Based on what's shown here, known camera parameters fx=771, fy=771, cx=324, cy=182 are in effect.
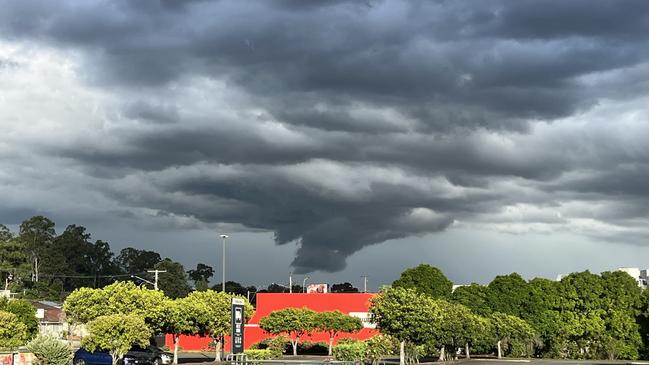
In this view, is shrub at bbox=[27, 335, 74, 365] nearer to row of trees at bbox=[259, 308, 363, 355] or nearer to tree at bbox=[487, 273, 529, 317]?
row of trees at bbox=[259, 308, 363, 355]

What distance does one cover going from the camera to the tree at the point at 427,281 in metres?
97.7

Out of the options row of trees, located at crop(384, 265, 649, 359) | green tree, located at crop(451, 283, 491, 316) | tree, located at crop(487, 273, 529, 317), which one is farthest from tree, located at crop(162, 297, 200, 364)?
tree, located at crop(487, 273, 529, 317)

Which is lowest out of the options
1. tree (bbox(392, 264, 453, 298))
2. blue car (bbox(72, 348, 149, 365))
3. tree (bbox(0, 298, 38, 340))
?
blue car (bbox(72, 348, 149, 365))

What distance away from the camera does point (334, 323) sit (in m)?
93.8

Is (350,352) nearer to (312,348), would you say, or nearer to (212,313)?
(212,313)

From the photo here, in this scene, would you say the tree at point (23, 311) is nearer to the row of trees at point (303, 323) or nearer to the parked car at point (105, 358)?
the parked car at point (105, 358)

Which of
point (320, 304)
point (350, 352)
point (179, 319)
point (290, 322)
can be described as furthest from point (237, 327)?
point (320, 304)

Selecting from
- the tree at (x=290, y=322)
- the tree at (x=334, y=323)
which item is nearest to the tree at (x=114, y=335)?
the tree at (x=290, y=322)

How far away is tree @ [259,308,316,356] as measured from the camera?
90.7 metres

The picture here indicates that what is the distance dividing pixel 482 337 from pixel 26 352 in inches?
1986

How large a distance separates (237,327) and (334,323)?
48921mm

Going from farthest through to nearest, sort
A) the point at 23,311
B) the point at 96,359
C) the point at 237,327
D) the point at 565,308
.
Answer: the point at 565,308 → the point at 23,311 → the point at 96,359 → the point at 237,327

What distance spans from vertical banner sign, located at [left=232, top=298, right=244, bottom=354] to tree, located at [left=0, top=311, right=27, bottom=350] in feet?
71.2

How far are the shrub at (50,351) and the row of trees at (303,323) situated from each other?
45055mm
